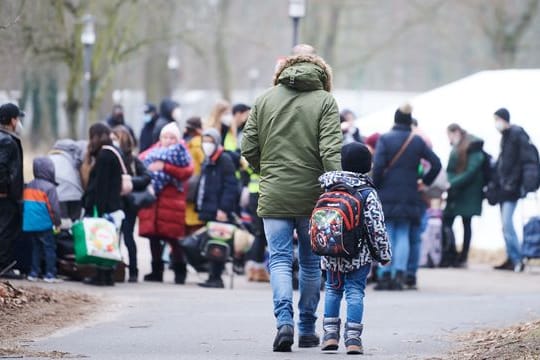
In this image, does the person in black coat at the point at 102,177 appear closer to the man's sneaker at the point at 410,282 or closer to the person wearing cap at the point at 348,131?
the person wearing cap at the point at 348,131

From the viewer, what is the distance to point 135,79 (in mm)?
69312

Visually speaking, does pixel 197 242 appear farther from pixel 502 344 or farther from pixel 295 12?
pixel 295 12

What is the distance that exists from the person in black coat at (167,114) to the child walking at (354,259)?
947 cm

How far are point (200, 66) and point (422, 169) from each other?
5668cm

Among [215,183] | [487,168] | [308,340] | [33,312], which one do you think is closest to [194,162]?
[215,183]

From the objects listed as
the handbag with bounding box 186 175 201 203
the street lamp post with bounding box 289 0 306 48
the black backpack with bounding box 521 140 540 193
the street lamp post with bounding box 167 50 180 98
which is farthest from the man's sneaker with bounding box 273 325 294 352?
the street lamp post with bounding box 167 50 180 98

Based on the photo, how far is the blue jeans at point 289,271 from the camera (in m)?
10.4

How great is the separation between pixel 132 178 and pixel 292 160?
563 cm

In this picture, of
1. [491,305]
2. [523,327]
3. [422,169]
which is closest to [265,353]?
[523,327]

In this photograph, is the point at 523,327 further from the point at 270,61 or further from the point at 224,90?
the point at 270,61

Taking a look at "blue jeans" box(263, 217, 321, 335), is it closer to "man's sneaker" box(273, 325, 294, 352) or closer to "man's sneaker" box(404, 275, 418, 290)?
"man's sneaker" box(273, 325, 294, 352)

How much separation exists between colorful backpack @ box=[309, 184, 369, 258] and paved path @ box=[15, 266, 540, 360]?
726 mm

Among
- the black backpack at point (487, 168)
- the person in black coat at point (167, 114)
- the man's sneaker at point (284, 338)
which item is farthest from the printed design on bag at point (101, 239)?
the black backpack at point (487, 168)

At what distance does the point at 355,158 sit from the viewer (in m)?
10.3
